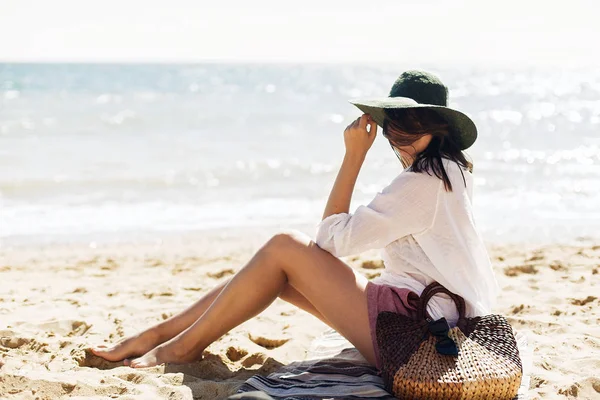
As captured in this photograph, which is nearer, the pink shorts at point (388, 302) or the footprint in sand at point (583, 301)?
the pink shorts at point (388, 302)

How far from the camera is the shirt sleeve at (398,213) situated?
2836 millimetres

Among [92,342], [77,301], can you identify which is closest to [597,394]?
[92,342]

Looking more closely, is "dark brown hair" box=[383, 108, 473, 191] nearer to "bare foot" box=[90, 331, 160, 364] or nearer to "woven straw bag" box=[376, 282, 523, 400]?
"woven straw bag" box=[376, 282, 523, 400]

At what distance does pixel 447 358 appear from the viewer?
2668 millimetres

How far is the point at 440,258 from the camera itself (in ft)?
9.46

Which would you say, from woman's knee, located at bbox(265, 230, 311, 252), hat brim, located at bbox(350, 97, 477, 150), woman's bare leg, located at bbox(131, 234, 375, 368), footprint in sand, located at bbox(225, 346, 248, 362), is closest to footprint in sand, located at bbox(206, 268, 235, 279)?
footprint in sand, located at bbox(225, 346, 248, 362)

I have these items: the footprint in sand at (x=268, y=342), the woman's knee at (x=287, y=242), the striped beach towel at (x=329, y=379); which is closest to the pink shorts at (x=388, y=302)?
the striped beach towel at (x=329, y=379)

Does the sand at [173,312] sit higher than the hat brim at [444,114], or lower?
lower

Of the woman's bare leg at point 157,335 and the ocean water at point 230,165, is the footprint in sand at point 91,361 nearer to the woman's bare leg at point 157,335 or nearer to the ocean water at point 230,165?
the woman's bare leg at point 157,335

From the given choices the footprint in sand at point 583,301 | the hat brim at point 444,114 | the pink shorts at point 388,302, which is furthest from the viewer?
the footprint in sand at point 583,301

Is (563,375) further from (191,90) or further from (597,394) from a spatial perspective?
(191,90)

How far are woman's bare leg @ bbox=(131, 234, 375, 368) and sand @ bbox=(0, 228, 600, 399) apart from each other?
1.07 feet

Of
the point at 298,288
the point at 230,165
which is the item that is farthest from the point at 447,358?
the point at 230,165

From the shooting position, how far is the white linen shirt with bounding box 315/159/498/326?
9.32 feet
